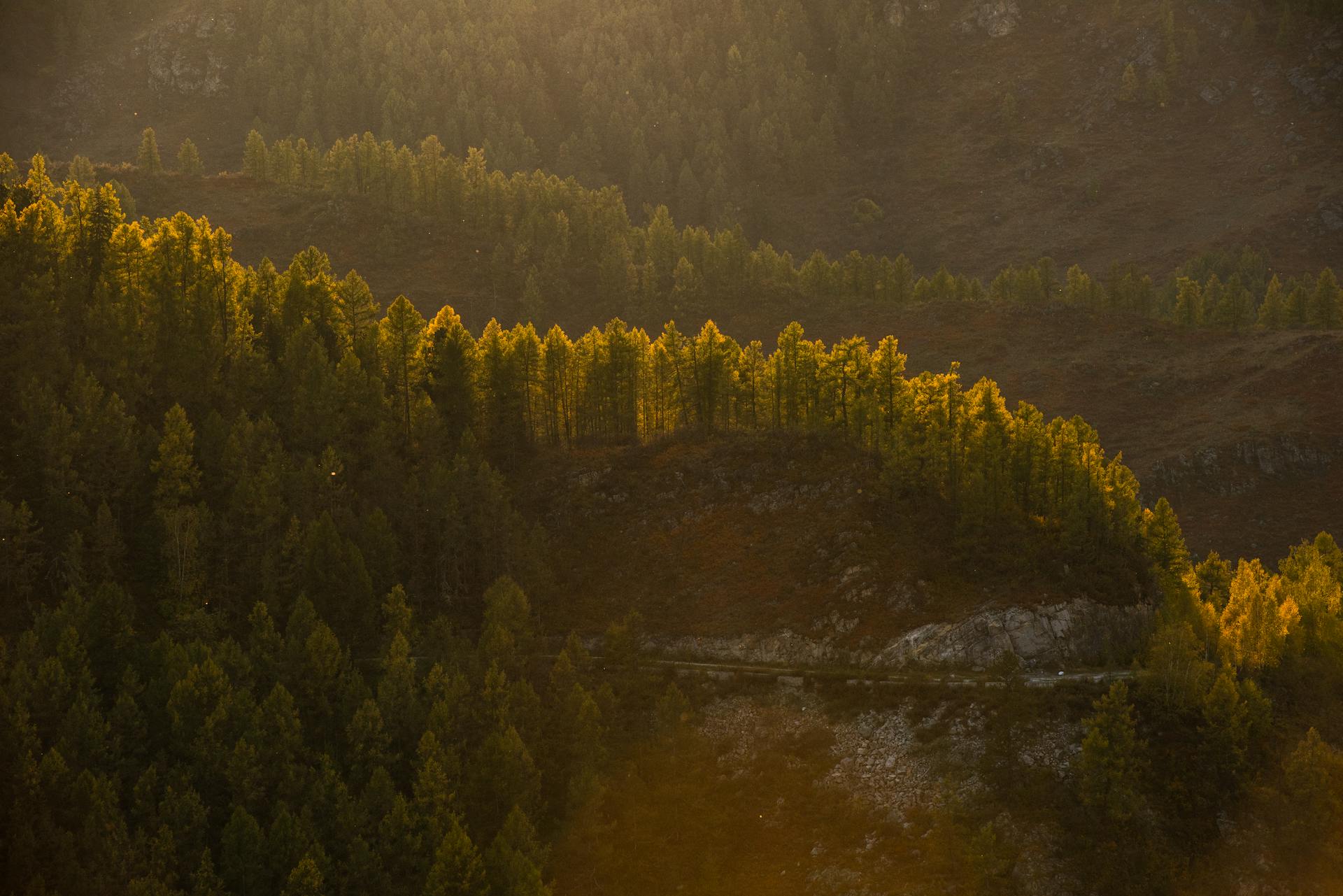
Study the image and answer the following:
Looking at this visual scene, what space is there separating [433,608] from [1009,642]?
44.7 meters

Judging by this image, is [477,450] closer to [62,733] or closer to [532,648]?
[532,648]

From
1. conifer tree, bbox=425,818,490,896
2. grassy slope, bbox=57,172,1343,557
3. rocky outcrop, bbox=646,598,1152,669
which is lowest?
conifer tree, bbox=425,818,490,896

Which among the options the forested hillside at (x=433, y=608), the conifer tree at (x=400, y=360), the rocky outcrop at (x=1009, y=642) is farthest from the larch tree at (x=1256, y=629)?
the conifer tree at (x=400, y=360)

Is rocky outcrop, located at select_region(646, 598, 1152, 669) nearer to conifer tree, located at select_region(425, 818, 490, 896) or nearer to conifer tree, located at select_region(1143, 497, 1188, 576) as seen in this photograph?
conifer tree, located at select_region(1143, 497, 1188, 576)

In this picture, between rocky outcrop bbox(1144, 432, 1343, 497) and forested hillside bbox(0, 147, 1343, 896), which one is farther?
rocky outcrop bbox(1144, 432, 1343, 497)

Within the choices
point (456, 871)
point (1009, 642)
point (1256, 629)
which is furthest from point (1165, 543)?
point (456, 871)

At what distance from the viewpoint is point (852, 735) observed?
9106cm

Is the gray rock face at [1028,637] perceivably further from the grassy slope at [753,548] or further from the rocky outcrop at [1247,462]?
the rocky outcrop at [1247,462]

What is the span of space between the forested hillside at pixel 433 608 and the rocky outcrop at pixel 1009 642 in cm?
290

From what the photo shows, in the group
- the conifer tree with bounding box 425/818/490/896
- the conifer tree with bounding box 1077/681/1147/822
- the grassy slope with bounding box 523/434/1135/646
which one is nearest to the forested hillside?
the conifer tree with bounding box 425/818/490/896

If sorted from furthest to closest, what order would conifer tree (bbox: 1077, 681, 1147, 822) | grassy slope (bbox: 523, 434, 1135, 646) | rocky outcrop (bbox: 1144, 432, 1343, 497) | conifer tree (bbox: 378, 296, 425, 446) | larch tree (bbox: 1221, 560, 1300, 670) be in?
rocky outcrop (bbox: 1144, 432, 1343, 497), conifer tree (bbox: 378, 296, 425, 446), grassy slope (bbox: 523, 434, 1135, 646), larch tree (bbox: 1221, 560, 1300, 670), conifer tree (bbox: 1077, 681, 1147, 822)

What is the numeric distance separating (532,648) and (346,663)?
49.2 ft

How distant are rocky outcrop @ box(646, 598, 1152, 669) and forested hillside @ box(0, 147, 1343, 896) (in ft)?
9.52

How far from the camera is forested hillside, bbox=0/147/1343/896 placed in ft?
263
